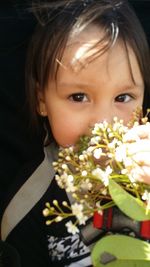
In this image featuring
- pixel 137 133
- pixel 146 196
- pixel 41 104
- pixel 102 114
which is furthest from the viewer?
pixel 41 104

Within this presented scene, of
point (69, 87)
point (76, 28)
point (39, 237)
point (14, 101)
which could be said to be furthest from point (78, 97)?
point (39, 237)

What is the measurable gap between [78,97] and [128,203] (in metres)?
0.50

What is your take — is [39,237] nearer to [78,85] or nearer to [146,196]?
[78,85]

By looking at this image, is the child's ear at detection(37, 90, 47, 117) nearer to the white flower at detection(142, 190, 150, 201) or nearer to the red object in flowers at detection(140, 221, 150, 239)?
the red object in flowers at detection(140, 221, 150, 239)

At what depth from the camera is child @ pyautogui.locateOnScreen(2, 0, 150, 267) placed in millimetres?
1165

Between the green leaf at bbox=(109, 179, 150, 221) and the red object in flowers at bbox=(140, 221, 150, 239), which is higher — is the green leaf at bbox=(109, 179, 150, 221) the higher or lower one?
the higher one

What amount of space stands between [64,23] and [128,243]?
655 millimetres

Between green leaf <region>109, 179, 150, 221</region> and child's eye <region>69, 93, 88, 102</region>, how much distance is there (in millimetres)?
470

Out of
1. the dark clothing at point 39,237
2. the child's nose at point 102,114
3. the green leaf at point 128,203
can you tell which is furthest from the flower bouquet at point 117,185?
the dark clothing at point 39,237

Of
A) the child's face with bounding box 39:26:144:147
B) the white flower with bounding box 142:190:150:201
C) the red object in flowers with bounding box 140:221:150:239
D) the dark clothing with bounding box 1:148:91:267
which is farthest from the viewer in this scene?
the dark clothing with bounding box 1:148:91:267

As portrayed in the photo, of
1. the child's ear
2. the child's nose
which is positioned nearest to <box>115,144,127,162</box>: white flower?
the child's nose

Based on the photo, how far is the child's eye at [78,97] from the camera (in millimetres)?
1182

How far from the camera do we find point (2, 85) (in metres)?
1.42

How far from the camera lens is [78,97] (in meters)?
1.19
